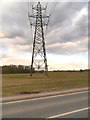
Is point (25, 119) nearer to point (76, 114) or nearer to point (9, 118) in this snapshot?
point (9, 118)

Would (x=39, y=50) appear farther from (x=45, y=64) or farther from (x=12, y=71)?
(x=12, y=71)

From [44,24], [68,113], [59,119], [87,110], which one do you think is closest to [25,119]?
[59,119]

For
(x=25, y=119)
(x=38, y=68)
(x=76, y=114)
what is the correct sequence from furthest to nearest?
(x=38, y=68)
(x=76, y=114)
(x=25, y=119)

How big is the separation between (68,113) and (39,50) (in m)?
34.5

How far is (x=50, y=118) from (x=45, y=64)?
35558 millimetres

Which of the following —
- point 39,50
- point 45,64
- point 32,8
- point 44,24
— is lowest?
point 45,64

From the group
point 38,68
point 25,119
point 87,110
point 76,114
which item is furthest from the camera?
point 38,68

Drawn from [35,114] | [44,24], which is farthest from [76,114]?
[44,24]

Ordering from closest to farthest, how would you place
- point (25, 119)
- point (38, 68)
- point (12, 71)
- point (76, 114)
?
1. point (25, 119)
2. point (76, 114)
3. point (38, 68)
4. point (12, 71)

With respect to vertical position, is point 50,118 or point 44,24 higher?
point 44,24

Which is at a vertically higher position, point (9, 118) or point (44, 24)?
point (44, 24)

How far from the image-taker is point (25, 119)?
6820 mm

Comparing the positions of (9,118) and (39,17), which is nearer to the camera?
(9,118)

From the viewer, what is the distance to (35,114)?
7609 millimetres
